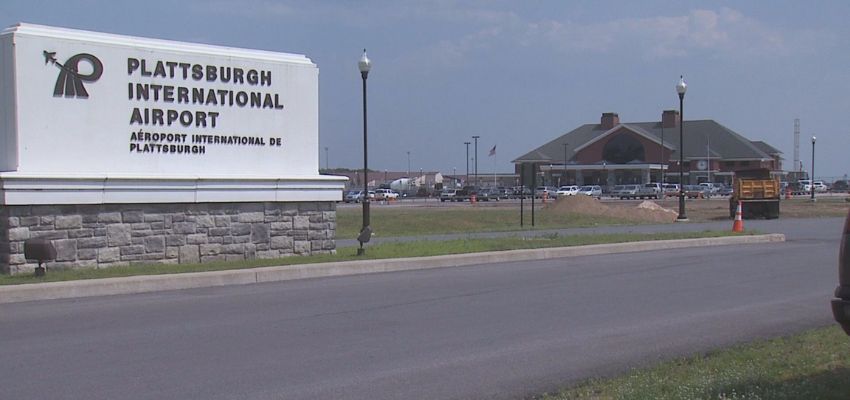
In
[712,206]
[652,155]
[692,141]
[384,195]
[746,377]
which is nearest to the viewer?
[746,377]

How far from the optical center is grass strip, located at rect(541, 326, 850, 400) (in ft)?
21.1

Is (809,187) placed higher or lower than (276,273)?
higher

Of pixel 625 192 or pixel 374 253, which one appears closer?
pixel 374 253

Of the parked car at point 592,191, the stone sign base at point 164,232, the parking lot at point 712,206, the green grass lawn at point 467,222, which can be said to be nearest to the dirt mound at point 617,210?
the green grass lawn at point 467,222

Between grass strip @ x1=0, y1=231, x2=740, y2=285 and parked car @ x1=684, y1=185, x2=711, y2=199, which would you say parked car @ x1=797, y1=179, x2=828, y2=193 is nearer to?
parked car @ x1=684, y1=185, x2=711, y2=199

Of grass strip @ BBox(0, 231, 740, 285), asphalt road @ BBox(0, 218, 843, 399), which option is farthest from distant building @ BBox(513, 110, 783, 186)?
asphalt road @ BBox(0, 218, 843, 399)

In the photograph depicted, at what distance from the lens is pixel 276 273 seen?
14555 mm

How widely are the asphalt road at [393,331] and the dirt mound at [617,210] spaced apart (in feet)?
79.4

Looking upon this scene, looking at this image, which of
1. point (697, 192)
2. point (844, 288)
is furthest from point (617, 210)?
point (697, 192)

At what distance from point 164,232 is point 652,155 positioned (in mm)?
97748

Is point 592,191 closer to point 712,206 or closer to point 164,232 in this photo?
point 712,206

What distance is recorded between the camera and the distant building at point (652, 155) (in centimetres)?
10625

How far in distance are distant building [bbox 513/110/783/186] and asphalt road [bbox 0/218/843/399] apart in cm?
8995

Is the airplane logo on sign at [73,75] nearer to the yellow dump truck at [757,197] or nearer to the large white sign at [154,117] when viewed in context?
the large white sign at [154,117]
